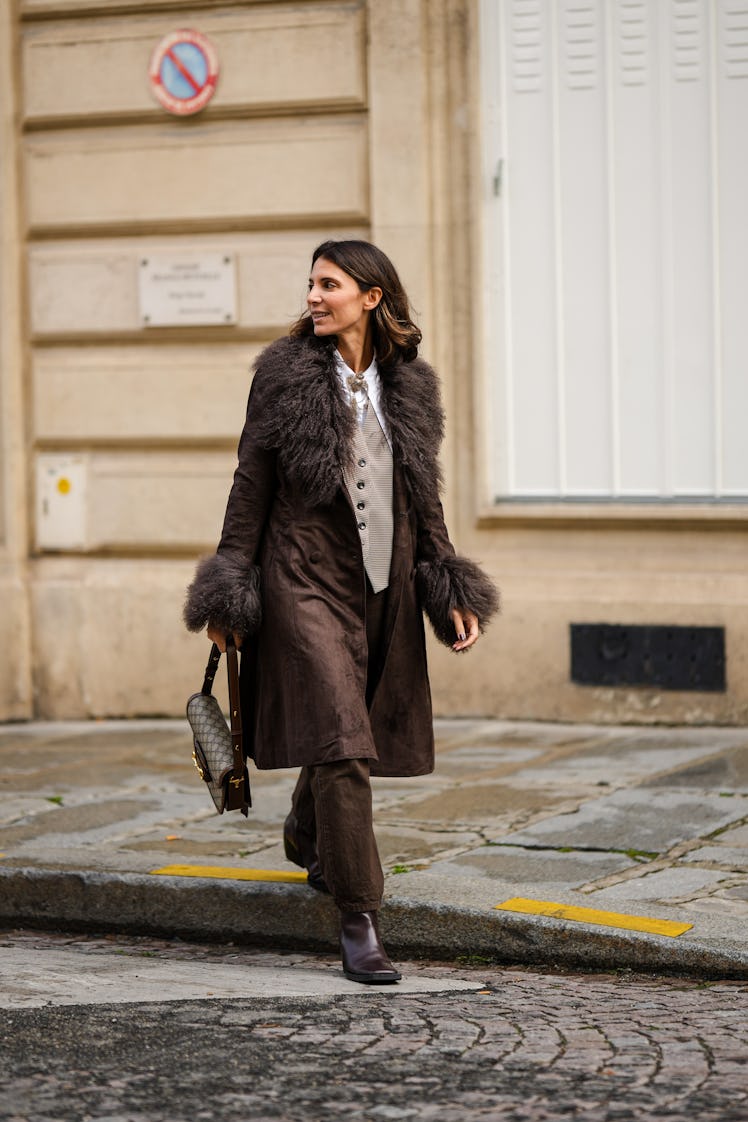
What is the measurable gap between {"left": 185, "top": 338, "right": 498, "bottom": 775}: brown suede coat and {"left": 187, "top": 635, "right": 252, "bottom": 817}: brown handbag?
62 mm

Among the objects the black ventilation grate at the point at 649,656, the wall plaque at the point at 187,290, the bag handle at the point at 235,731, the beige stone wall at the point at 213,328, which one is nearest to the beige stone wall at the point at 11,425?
the beige stone wall at the point at 213,328

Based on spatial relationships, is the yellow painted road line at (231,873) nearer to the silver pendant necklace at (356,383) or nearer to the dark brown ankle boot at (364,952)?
the dark brown ankle boot at (364,952)

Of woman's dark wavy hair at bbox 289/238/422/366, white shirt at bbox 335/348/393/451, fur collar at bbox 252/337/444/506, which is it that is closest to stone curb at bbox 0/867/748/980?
fur collar at bbox 252/337/444/506

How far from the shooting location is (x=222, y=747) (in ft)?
15.5

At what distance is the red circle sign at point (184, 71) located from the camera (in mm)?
8320

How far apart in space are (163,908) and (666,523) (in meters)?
3.49

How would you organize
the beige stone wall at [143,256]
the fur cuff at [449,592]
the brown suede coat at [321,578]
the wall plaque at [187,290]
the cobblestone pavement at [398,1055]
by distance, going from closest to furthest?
1. the cobblestone pavement at [398,1055]
2. the brown suede coat at [321,578]
3. the fur cuff at [449,592]
4. the beige stone wall at [143,256]
5. the wall plaque at [187,290]

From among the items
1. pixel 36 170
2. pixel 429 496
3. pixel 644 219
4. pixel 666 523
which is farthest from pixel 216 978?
pixel 36 170

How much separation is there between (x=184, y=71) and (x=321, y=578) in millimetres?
4407

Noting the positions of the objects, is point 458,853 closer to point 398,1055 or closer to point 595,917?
point 595,917

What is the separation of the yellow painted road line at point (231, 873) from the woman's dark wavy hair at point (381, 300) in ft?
4.84

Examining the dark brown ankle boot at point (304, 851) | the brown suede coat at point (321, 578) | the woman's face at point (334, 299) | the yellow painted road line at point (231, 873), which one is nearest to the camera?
the brown suede coat at point (321, 578)

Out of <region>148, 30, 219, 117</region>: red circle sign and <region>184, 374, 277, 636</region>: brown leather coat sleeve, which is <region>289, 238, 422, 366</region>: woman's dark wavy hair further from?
<region>148, 30, 219, 117</region>: red circle sign

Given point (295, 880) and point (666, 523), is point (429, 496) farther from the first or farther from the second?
point (666, 523)
